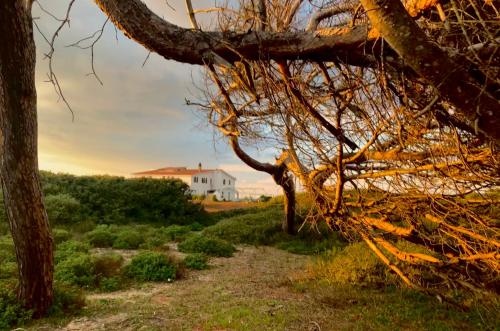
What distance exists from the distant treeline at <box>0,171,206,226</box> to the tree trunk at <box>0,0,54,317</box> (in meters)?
10.3

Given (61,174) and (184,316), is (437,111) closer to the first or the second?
(184,316)

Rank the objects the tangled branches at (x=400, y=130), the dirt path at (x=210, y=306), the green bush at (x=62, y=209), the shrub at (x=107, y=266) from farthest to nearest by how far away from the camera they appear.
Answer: the green bush at (x=62, y=209)
the shrub at (x=107, y=266)
the dirt path at (x=210, y=306)
the tangled branches at (x=400, y=130)

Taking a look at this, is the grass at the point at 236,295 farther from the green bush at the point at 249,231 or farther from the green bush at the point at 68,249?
the green bush at the point at 249,231

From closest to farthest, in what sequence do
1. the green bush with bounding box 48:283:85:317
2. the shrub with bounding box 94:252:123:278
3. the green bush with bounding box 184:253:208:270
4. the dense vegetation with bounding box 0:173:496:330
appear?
1. the green bush with bounding box 48:283:85:317
2. the dense vegetation with bounding box 0:173:496:330
3. the shrub with bounding box 94:252:123:278
4. the green bush with bounding box 184:253:208:270

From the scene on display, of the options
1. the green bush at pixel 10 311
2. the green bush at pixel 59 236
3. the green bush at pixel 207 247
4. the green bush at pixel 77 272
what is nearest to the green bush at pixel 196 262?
the green bush at pixel 207 247

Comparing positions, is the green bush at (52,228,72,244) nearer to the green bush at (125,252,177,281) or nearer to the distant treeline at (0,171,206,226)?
the green bush at (125,252,177,281)

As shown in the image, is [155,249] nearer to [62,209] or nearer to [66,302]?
[66,302]

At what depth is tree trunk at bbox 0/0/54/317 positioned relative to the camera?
551cm

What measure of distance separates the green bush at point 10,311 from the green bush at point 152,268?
2628mm

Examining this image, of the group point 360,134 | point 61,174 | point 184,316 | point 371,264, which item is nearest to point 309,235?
point 371,264

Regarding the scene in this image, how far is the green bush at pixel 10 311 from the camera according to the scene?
5453mm

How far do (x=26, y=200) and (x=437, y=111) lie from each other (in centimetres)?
580

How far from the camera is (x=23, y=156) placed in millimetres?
5715

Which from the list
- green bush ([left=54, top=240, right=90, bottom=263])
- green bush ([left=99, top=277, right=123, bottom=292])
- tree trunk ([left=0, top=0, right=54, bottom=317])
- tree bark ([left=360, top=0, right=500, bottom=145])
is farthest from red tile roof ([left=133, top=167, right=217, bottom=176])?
tree bark ([left=360, top=0, right=500, bottom=145])
